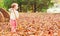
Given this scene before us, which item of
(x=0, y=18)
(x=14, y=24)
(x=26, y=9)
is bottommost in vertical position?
(x=26, y=9)

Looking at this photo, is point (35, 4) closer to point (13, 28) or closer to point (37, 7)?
point (37, 7)

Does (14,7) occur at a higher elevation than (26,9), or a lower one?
higher

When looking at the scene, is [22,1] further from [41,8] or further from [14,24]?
[14,24]

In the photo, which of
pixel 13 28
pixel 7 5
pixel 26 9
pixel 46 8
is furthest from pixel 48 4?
pixel 13 28

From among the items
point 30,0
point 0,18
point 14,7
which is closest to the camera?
point 14,7

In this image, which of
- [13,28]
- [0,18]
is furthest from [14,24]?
[0,18]

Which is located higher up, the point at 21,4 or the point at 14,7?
the point at 14,7

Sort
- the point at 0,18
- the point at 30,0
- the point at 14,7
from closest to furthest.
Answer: the point at 14,7 < the point at 0,18 < the point at 30,0

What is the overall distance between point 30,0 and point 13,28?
17.7 m

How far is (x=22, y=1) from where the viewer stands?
2480 centimetres

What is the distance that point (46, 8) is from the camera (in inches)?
1021

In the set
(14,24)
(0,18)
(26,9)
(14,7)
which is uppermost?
(14,7)

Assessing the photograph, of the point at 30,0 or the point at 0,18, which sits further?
the point at 30,0

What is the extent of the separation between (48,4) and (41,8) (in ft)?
2.35
